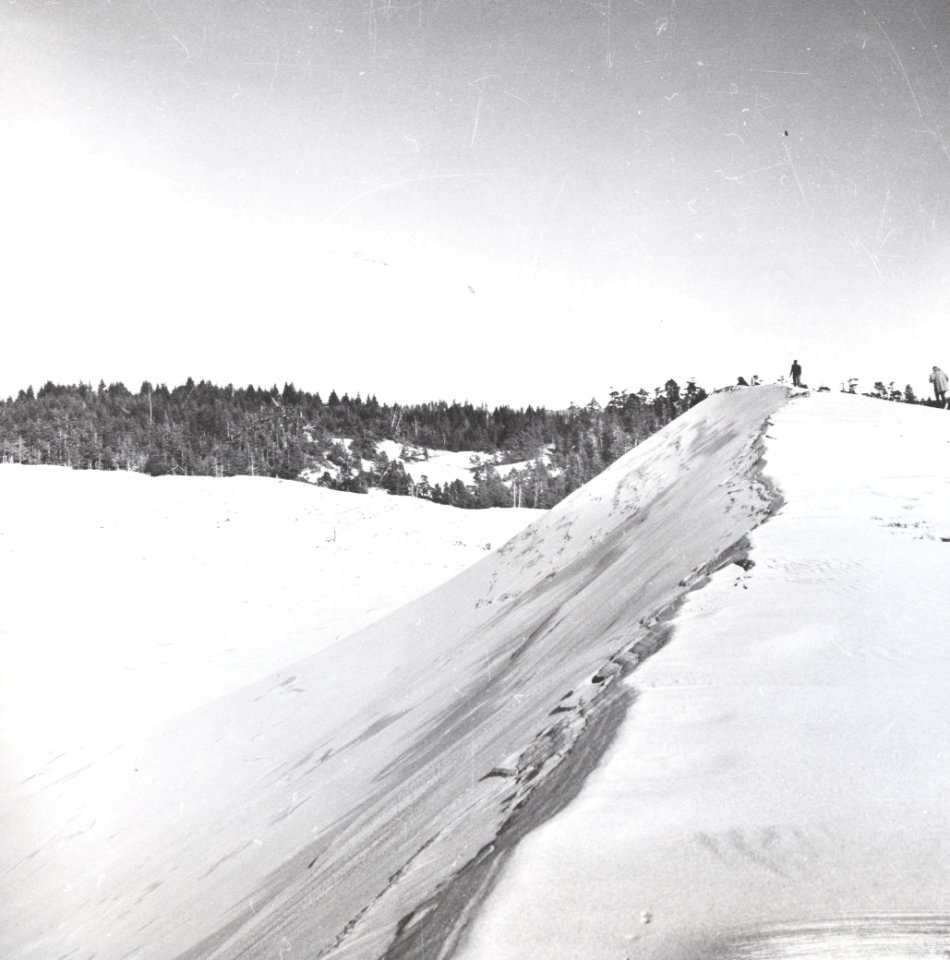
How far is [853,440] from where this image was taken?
21.5 feet

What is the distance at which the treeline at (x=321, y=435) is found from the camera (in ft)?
194

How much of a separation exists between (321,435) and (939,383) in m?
67.5

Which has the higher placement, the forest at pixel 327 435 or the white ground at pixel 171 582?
the forest at pixel 327 435

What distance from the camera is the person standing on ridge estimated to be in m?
12.3

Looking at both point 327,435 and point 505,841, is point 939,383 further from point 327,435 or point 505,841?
point 327,435

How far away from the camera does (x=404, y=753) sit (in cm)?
445

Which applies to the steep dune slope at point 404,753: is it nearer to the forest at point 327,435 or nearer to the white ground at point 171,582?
the white ground at point 171,582

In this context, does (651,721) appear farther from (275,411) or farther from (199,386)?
(199,386)

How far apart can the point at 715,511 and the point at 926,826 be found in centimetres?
402

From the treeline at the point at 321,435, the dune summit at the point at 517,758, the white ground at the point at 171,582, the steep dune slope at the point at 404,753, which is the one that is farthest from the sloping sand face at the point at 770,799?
the treeline at the point at 321,435

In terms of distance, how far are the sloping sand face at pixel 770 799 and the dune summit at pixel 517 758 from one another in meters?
0.01

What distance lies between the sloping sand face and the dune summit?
0.01m

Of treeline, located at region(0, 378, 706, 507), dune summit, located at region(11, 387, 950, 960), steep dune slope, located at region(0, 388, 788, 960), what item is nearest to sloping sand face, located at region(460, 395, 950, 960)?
dune summit, located at region(11, 387, 950, 960)

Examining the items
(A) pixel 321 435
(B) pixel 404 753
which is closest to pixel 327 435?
(A) pixel 321 435
